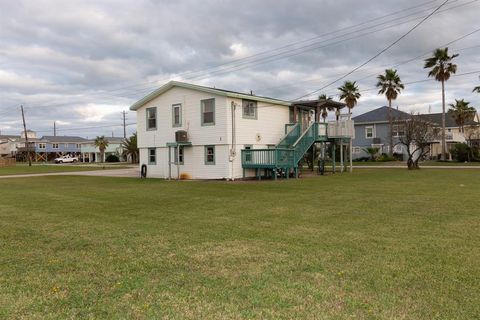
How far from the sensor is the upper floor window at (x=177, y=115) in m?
24.4

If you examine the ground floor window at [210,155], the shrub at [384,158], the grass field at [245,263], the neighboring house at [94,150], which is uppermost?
the neighboring house at [94,150]

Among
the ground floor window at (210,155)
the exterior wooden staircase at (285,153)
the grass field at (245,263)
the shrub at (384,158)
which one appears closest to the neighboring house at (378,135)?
the shrub at (384,158)

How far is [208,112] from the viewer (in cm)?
2305

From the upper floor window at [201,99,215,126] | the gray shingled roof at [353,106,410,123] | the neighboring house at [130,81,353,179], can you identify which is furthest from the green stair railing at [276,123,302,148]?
the gray shingled roof at [353,106,410,123]

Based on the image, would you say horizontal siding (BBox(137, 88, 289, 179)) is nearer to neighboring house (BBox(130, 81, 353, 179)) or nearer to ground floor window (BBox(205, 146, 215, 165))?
neighboring house (BBox(130, 81, 353, 179))

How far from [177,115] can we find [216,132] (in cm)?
332

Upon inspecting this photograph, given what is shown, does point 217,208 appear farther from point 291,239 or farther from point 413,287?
point 413,287

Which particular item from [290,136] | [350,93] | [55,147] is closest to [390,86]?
[350,93]

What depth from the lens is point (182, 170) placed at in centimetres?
2462

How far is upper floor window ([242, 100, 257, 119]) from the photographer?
23312 mm

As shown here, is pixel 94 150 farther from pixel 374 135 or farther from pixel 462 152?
pixel 462 152

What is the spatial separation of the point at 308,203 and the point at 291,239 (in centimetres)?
481

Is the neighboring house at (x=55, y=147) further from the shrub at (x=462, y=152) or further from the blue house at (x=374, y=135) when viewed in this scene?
the shrub at (x=462, y=152)

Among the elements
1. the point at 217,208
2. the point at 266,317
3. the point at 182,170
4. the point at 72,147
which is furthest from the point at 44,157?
the point at 266,317
